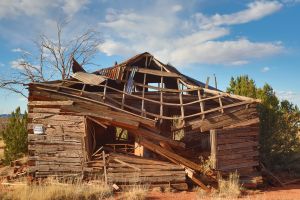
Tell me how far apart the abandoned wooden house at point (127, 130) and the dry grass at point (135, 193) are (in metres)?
0.54

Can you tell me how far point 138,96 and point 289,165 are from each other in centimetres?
906

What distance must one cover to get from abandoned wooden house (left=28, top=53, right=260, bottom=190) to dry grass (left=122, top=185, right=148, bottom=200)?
1.77 ft

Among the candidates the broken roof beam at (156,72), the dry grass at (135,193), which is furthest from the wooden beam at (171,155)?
the broken roof beam at (156,72)

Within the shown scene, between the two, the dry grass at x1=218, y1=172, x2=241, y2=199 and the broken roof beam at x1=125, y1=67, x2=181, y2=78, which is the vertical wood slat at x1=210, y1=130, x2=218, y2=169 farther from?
the broken roof beam at x1=125, y1=67, x2=181, y2=78

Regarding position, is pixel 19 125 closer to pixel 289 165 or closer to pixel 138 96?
pixel 138 96

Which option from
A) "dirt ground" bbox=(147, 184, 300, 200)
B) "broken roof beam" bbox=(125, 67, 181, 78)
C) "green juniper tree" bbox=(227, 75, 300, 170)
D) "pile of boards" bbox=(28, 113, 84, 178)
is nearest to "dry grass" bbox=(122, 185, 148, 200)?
"dirt ground" bbox=(147, 184, 300, 200)

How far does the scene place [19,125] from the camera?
18047mm

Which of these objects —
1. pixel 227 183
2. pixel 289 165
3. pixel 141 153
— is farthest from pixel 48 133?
pixel 289 165

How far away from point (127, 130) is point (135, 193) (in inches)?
109

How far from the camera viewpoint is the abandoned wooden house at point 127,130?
42.7ft

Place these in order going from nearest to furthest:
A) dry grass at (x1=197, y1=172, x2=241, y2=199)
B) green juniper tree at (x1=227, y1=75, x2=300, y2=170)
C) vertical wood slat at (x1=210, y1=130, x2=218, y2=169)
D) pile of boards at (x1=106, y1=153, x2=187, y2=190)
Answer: dry grass at (x1=197, y1=172, x2=241, y2=199)
pile of boards at (x1=106, y1=153, x2=187, y2=190)
vertical wood slat at (x1=210, y1=130, x2=218, y2=169)
green juniper tree at (x1=227, y1=75, x2=300, y2=170)

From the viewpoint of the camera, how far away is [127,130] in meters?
Result: 13.5

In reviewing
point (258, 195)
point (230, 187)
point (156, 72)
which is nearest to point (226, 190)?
point (230, 187)

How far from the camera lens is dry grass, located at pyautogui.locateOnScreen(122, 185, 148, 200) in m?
11.2
